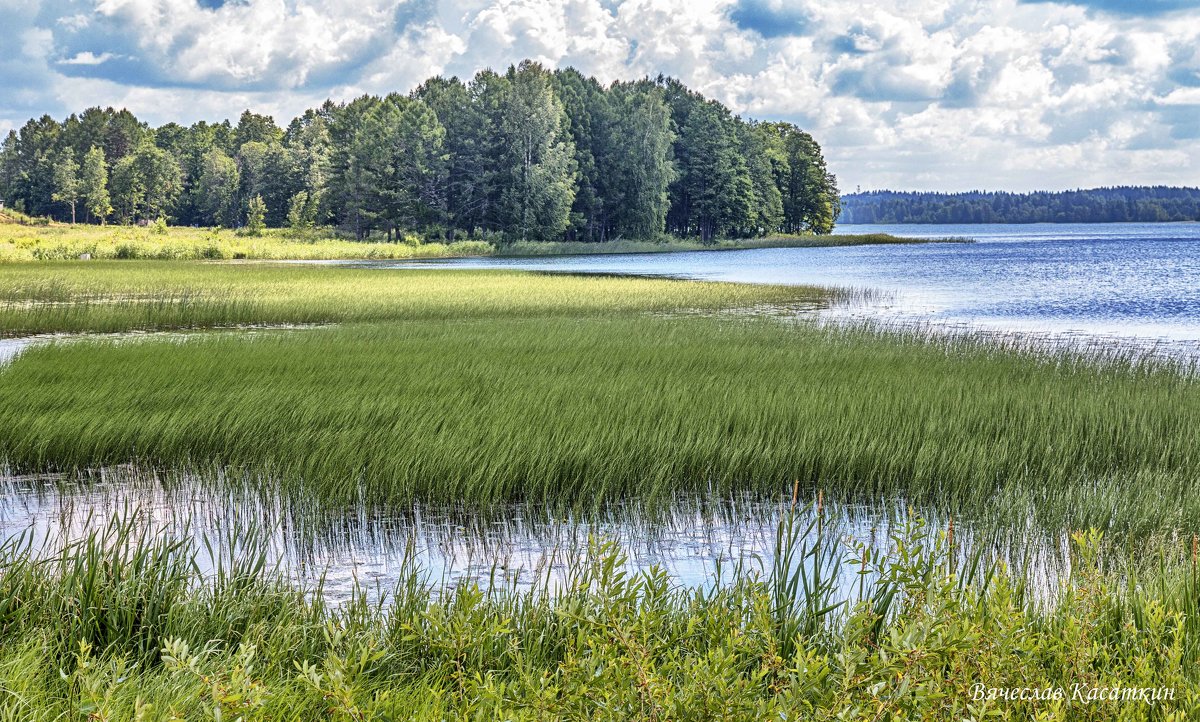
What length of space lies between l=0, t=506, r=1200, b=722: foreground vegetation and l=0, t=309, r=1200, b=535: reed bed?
2.88 m

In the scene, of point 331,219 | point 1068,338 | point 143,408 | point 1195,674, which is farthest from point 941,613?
point 331,219

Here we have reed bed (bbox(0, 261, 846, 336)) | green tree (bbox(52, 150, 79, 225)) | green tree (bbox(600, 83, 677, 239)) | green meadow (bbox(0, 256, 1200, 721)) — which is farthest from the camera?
green tree (bbox(52, 150, 79, 225))

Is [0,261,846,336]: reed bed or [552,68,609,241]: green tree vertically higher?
[552,68,609,241]: green tree

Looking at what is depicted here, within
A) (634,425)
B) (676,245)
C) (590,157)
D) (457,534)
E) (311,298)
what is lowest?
(457,534)

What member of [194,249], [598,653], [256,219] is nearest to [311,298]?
[598,653]

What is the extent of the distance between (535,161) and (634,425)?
76567mm

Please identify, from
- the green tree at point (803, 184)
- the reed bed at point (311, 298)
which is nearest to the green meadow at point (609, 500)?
the reed bed at point (311, 298)

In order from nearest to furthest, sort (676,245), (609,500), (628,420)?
(609,500) < (628,420) < (676,245)

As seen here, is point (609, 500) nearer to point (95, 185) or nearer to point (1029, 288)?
point (1029, 288)

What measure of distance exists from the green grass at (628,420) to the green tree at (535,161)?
63.9 m

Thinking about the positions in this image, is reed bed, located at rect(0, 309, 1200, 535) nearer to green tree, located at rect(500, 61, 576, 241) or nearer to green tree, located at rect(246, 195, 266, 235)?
green tree, located at rect(500, 61, 576, 241)

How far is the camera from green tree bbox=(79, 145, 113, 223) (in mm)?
119062

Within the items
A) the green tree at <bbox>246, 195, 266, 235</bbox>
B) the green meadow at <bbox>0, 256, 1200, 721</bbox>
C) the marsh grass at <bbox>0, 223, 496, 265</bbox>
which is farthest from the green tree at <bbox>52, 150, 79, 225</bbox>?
the green meadow at <bbox>0, 256, 1200, 721</bbox>

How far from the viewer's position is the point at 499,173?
85562 millimetres
